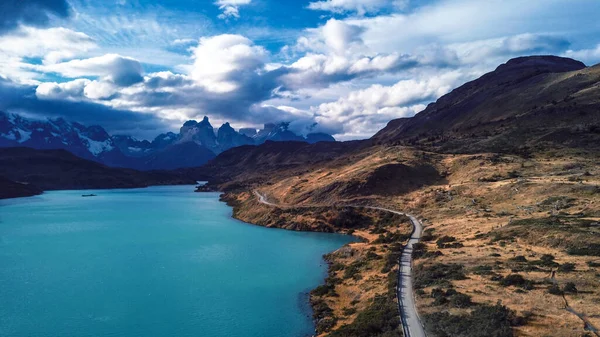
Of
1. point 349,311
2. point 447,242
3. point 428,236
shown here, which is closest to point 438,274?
point 349,311

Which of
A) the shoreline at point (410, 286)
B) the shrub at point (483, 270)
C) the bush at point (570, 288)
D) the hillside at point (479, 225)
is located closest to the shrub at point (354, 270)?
the hillside at point (479, 225)

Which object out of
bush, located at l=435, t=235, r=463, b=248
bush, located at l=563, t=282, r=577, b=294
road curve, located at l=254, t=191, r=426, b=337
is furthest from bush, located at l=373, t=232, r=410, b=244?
bush, located at l=563, t=282, r=577, b=294

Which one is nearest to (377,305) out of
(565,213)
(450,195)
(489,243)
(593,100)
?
(489,243)

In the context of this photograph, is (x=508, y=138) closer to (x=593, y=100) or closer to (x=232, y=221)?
(x=593, y=100)

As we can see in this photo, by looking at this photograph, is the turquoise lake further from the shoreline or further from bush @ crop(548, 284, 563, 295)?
bush @ crop(548, 284, 563, 295)

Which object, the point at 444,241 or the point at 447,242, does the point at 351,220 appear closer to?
the point at 444,241

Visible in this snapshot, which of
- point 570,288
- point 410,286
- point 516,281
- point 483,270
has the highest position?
point 570,288

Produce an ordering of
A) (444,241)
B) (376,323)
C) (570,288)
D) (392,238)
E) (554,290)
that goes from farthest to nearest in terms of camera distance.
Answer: (392,238)
(444,241)
(554,290)
(570,288)
(376,323)
